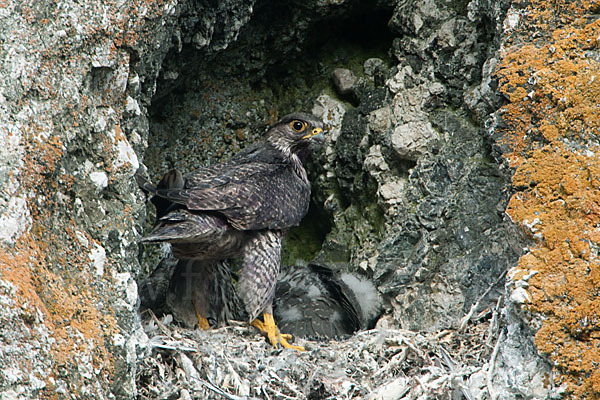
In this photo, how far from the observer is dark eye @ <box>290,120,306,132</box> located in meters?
4.00

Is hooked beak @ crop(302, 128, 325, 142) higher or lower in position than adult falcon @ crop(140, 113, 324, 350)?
higher

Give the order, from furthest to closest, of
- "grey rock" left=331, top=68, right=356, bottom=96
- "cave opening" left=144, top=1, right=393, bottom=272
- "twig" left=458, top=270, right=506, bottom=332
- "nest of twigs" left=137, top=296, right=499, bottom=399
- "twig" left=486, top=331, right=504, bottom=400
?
"grey rock" left=331, top=68, right=356, bottom=96
"cave opening" left=144, top=1, right=393, bottom=272
"twig" left=458, top=270, right=506, bottom=332
"nest of twigs" left=137, top=296, right=499, bottom=399
"twig" left=486, top=331, right=504, bottom=400

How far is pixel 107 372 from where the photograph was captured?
2428mm

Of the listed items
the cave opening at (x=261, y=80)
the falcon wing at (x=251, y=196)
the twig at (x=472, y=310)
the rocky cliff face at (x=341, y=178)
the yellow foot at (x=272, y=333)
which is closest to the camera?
the rocky cliff face at (x=341, y=178)

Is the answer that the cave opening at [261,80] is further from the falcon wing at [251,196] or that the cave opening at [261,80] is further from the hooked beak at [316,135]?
the falcon wing at [251,196]

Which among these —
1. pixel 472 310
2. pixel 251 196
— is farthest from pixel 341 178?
pixel 472 310

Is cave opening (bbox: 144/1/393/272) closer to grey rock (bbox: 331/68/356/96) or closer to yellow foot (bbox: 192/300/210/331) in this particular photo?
grey rock (bbox: 331/68/356/96)

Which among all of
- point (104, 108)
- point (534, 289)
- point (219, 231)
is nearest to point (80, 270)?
point (104, 108)

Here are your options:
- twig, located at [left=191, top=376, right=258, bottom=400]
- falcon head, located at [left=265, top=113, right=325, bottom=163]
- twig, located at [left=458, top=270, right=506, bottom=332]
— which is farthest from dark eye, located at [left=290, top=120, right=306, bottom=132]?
twig, located at [left=191, top=376, right=258, bottom=400]

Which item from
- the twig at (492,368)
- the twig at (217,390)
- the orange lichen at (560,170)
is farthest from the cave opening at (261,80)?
the twig at (492,368)

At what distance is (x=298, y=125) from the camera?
401 cm

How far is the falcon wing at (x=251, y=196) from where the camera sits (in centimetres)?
338

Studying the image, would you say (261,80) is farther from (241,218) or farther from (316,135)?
(241,218)

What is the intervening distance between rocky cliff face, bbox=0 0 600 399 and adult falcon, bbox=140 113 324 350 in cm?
21
